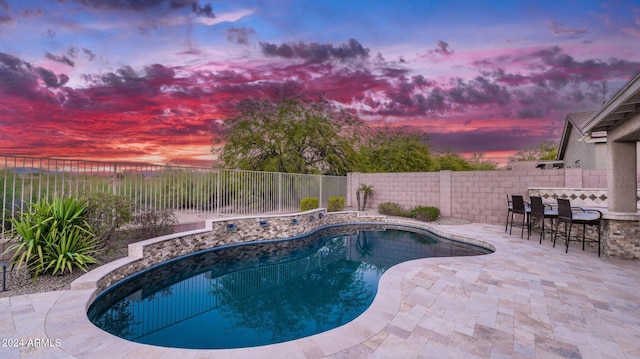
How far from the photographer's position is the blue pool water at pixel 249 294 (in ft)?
11.2

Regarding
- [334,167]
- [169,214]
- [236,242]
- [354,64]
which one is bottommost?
[236,242]

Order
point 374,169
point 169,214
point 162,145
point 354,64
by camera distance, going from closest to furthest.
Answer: point 169,214 → point 162,145 → point 354,64 → point 374,169

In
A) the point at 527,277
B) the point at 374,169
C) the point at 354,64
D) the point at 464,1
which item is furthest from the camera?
the point at 374,169

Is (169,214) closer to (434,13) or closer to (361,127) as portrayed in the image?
(434,13)

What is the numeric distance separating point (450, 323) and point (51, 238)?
6.16 m

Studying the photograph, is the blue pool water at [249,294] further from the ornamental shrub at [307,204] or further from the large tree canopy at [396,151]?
the large tree canopy at [396,151]

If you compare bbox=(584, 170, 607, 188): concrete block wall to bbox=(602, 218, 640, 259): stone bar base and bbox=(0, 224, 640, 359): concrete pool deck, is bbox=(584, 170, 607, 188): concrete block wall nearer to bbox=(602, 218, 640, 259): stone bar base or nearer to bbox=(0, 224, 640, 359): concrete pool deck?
bbox=(602, 218, 640, 259): stone bar base

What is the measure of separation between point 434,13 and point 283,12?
18.8 ft

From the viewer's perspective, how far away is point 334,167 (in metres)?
18.0

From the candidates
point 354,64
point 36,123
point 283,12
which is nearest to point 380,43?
point 354,64

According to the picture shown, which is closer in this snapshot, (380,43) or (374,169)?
(380,43)

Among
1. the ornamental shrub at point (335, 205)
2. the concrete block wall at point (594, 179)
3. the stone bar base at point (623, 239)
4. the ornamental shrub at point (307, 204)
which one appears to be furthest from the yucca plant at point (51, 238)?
the concrete block wall at point (594, 179)

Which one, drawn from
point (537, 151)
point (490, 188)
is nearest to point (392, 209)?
point (490, 188)

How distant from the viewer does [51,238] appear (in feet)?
14.5
